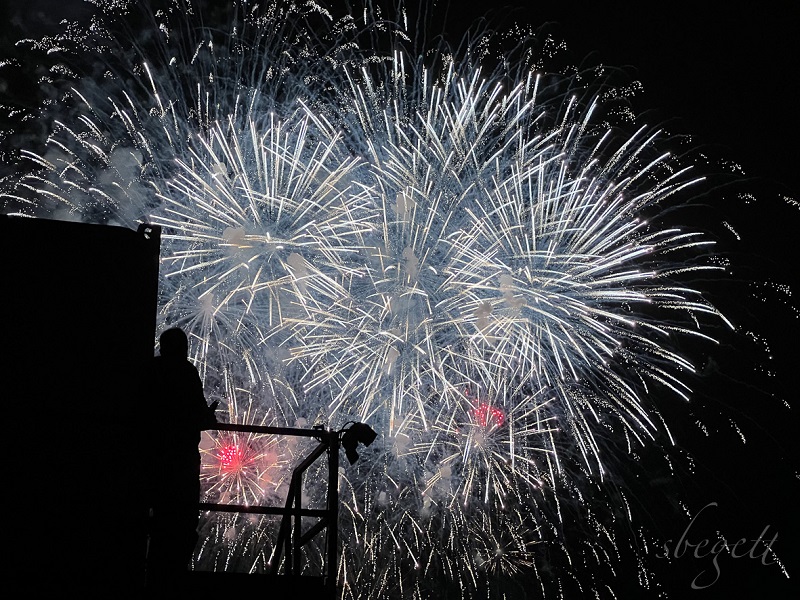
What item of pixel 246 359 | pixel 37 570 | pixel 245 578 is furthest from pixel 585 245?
pixel 37 570

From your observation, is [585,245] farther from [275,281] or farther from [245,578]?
[245,578]

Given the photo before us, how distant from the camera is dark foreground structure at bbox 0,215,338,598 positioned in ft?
18.0

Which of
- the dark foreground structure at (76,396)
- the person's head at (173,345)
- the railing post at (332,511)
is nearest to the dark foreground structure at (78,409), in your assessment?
the dark foreground structure at (76,396)

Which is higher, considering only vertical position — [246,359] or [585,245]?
[585,245]

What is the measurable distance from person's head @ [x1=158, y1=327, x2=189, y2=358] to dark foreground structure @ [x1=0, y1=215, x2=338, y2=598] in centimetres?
17

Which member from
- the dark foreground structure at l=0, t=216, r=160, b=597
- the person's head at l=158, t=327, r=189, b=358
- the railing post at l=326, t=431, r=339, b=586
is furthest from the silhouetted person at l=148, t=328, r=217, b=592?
the railing post at l=326, t=431, r=339, b=586

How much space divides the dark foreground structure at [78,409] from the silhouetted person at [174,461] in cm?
10

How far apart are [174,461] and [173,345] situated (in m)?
0.79

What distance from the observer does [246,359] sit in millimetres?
15867

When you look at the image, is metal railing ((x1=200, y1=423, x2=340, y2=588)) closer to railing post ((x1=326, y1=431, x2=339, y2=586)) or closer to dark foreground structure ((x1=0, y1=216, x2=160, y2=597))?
railing post ((x1=326, y1=431, x2=339, y2=586))

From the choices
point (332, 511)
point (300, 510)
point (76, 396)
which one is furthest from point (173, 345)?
point (332, 511)

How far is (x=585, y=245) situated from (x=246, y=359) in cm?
616

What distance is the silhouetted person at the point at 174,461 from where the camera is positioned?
5770mm

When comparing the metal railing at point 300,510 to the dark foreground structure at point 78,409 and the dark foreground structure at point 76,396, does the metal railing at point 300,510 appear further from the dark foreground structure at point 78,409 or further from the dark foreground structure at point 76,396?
the dark foreground structure at point 76,396
